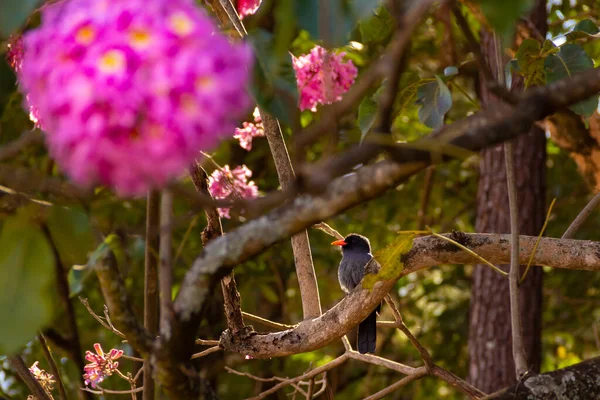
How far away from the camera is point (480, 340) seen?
483cm

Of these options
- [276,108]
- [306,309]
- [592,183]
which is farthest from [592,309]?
[276,108]

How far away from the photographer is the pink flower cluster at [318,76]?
2.59 meters

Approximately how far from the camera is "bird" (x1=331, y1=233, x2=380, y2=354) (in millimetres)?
3807

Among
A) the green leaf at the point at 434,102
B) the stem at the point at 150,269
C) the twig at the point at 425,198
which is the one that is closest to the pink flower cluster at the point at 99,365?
the stem at the point at 150,269

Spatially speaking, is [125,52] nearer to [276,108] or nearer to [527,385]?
[276,108]

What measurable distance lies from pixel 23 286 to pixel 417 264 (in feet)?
4.42

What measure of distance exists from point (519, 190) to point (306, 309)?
270 centimetres

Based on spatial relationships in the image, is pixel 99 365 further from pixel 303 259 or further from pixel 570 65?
pixel 570 65

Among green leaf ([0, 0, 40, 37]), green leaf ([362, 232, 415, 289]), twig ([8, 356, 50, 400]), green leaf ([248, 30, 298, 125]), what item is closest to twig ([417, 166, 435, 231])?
green leaf ([362, 232, 415, 289])

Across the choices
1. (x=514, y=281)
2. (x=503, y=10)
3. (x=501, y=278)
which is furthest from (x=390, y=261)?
(x=501, y=278)

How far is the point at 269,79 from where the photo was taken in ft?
4.10

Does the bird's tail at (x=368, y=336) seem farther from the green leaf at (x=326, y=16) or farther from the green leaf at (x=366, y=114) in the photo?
the green leaf at (x=326, y=16)

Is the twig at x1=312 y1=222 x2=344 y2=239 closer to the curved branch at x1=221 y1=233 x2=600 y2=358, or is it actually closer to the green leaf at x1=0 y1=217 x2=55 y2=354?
the curved branch at x1=221 y1=233 x2=600 y2=358

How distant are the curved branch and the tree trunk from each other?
96.4 inches
